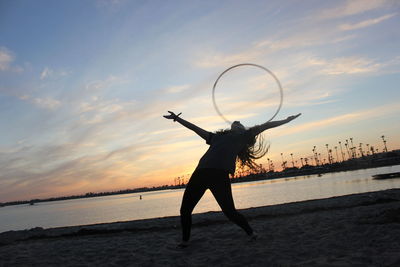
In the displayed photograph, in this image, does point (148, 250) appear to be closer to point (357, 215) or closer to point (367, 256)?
point (367, 256)

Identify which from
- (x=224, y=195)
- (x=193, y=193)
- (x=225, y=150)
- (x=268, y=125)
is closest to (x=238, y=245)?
(x=224, y=195)

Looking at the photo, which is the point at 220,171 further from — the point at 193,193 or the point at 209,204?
the point at 209,204

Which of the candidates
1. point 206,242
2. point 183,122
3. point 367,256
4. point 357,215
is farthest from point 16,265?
point 357,215

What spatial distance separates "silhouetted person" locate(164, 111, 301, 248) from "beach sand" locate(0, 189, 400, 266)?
2.01 feet

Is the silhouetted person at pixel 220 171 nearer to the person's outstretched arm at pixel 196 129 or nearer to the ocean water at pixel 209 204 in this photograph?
the person's outstretched arm at pixel 196 129

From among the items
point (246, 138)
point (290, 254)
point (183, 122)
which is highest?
point (183, 122)

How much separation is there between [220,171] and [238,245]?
4.81ft

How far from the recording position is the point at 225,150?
6438 millimetres

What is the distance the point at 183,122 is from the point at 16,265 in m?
4.09

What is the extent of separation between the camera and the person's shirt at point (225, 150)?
636cm

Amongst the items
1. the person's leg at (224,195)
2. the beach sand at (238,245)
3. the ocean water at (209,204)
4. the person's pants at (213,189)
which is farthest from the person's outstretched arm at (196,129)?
the ocean water at (209,204)

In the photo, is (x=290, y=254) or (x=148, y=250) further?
(x=148, y=250)

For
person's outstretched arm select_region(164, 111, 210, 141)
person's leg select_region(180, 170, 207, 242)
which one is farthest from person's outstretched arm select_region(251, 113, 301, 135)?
person's leg select_region(180, 170, 207, 242)

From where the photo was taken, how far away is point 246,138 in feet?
22.0
